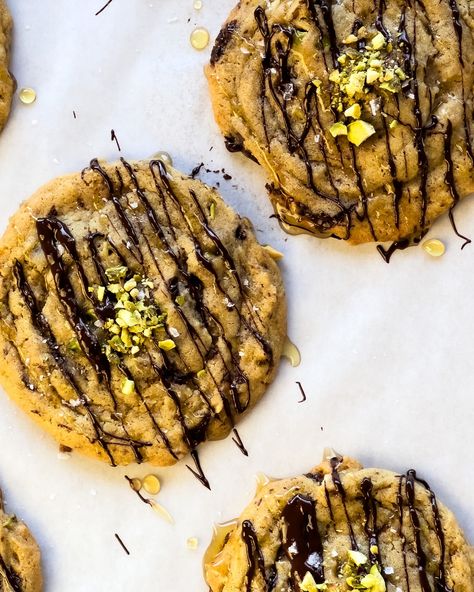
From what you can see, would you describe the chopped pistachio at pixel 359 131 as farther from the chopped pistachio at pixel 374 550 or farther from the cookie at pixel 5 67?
the chopped pistachio at pixel 374 550

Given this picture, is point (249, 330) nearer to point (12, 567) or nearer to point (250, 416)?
point (250, 416)

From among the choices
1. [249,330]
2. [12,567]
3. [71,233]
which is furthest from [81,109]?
[12,567]

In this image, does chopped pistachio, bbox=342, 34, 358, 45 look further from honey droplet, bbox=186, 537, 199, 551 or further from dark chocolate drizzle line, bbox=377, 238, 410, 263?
honey droplet, bbox=186, 537, 199, 551

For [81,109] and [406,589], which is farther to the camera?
[81,109]

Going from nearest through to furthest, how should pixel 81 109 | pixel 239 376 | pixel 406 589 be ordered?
pixel 406 589
pixel 239 376
pixel 81 109

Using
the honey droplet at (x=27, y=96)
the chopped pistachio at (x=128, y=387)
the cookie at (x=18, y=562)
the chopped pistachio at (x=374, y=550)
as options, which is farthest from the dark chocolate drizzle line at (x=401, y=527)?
the honey droplet at (x=27, y=96)

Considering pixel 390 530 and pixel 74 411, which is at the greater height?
pixel 74 411

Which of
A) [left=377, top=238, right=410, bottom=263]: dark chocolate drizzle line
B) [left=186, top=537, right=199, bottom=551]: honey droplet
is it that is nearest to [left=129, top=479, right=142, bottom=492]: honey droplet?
[left=186, top=537, right=199, bottom=551]: honey droplet
